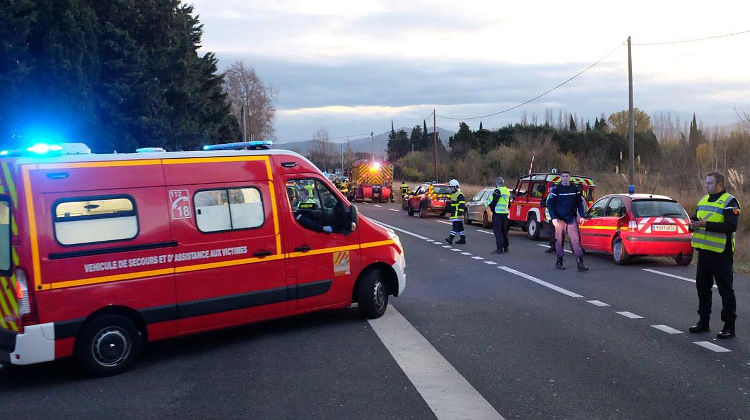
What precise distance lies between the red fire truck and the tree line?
413 inches

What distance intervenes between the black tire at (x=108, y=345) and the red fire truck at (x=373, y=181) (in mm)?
40040

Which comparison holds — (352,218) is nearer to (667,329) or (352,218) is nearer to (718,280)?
(667,329)

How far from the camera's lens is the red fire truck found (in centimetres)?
4669

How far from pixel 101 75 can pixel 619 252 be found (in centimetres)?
2814

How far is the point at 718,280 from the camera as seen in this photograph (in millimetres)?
7648

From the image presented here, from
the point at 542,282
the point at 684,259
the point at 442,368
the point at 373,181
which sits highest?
the point at 442,368

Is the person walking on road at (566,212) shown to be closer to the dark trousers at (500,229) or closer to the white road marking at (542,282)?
the white road marking at (542,282)

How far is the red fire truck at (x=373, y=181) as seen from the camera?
46.7 m

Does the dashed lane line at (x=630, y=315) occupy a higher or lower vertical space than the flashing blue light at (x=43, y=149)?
lower

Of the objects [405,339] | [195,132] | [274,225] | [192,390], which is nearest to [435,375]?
[405,339]

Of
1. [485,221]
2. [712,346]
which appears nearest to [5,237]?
[712,346]

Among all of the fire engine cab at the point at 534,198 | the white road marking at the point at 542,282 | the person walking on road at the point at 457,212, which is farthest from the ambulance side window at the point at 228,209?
the fire engine cab at the point at 534,198

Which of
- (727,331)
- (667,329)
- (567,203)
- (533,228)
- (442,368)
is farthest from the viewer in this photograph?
(533,228)

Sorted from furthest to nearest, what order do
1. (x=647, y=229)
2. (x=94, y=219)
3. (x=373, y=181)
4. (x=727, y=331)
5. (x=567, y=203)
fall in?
(x=373, y=181) < (x=647, y=229) < (x=567, y=203) < (x=727, y=331) < (x=94, y=219)
